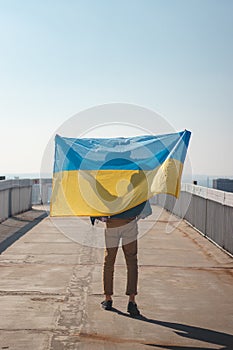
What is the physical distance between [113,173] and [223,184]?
14534 millimetres

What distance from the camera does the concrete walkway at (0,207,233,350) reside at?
6.68 metres

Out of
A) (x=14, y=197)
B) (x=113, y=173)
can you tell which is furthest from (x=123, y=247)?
(x=14, y=197)

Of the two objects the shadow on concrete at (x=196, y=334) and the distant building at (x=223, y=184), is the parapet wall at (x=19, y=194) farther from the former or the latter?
the shadow on concrete at (x=196, y=334)

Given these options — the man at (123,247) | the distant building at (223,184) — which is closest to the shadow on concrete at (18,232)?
the man at (123,247)

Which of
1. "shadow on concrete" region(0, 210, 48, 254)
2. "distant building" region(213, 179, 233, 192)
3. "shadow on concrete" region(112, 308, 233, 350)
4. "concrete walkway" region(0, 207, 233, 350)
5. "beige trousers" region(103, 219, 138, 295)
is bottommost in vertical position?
"shadow on concrete" region(112, 308, 233, 350)

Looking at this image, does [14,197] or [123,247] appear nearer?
[123,247]

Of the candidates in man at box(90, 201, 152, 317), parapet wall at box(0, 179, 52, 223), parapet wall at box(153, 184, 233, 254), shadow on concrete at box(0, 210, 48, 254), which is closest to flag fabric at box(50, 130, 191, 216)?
man at box(90, 201, 152, 317)

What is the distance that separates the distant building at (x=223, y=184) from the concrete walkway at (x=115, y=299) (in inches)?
309

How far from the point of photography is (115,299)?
873cm

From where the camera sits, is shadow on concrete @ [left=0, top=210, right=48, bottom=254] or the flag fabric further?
shadow on concrete @ [left=0, top=210, right=48, bottom=254]

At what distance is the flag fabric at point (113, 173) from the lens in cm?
855

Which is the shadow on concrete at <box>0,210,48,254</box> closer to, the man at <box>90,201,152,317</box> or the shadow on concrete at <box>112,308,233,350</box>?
the man at <box>90,201,152,317</box>

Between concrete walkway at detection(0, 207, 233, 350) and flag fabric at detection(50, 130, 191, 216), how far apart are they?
139 centimetres

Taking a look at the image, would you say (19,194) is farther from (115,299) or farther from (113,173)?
(115,299)
